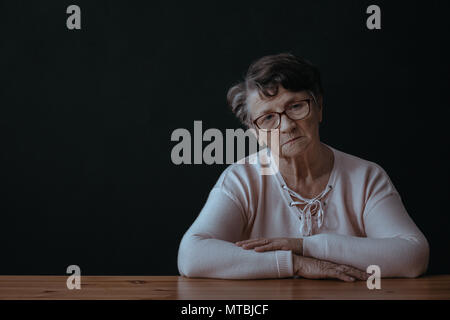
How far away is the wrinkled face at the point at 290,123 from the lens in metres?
1.68

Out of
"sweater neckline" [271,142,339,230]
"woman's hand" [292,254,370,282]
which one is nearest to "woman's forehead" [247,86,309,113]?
"sweater neckline" [271,142,339,230]

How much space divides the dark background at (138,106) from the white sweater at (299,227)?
0.56 metres

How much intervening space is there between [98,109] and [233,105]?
2.44 feet

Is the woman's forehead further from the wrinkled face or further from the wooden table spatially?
the wooden table

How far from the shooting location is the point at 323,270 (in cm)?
135

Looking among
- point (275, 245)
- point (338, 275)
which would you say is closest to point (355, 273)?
point (338, 275)

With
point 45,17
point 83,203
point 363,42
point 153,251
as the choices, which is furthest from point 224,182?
point 45,17

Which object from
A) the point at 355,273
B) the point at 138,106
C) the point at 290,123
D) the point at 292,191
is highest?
the point at 138,106

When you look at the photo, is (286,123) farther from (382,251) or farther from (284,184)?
(382,251)

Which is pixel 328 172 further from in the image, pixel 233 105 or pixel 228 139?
pixel 228 139

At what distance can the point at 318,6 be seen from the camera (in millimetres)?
2260

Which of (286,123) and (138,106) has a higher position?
(138,106)

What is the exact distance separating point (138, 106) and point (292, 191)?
931 mm
